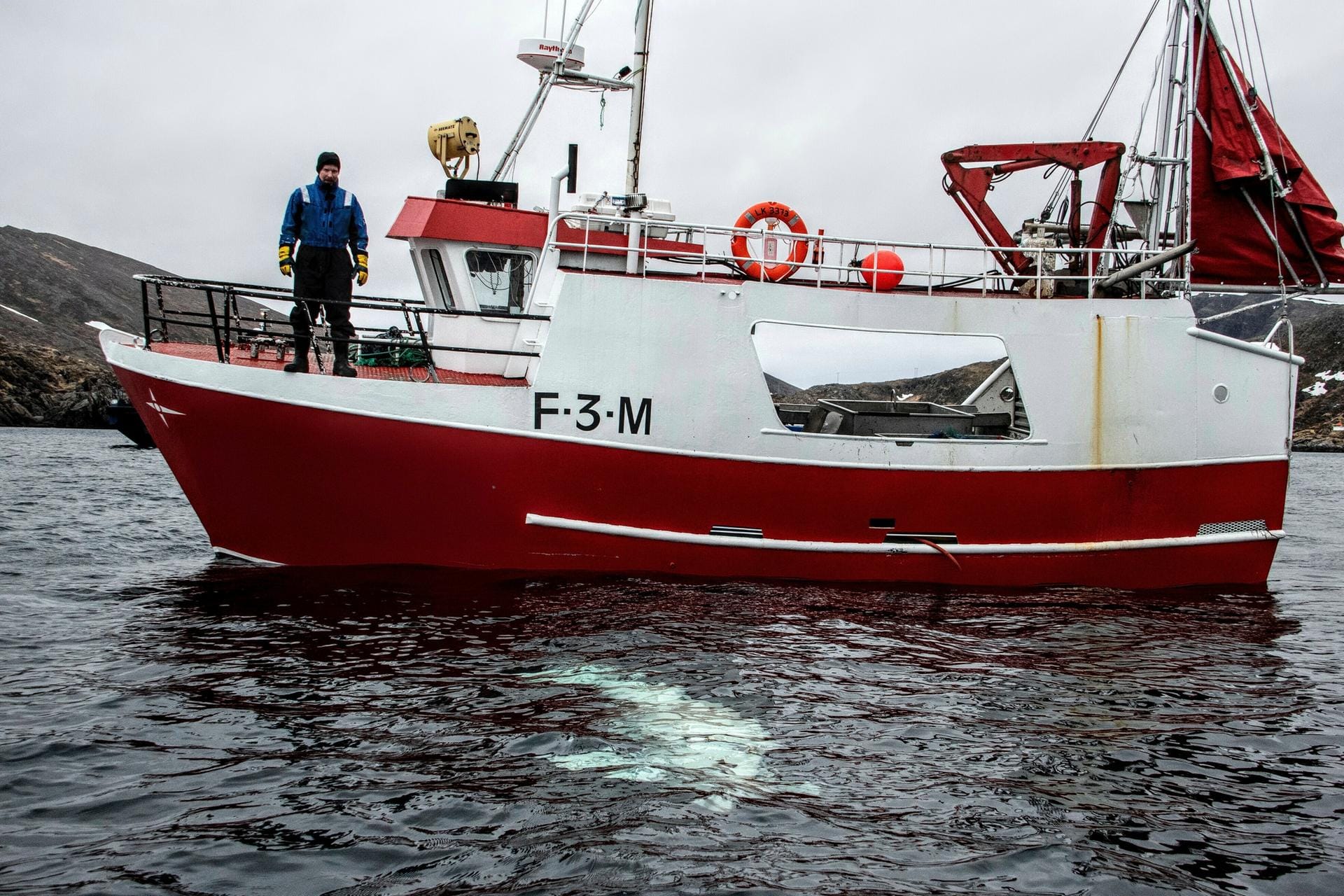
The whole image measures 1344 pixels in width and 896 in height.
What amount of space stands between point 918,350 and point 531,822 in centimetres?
753

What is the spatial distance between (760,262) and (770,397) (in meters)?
1.39

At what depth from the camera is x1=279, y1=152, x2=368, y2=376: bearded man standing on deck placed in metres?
9.40

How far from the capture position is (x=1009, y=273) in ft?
39.7

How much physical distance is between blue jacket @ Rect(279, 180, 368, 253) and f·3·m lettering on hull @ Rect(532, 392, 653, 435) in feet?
6.96

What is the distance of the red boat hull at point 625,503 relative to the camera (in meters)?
9.53

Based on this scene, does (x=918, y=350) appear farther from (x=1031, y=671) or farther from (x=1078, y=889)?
(x=1078, y=889)

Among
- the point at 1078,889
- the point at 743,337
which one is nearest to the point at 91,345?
the point at 743,337

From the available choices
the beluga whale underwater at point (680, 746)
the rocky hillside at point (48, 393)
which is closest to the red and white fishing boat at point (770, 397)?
the beluga whale underwater at point (680, 746)

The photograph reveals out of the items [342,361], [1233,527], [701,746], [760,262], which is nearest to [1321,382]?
[1233,527]

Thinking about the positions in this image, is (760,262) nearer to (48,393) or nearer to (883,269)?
(883,269)

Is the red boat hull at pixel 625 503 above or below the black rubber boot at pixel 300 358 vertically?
below

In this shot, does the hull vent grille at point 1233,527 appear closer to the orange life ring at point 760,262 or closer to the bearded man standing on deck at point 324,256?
the orange life ring at point 760,262

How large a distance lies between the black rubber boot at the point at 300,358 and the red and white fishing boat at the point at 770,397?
80 millimetres

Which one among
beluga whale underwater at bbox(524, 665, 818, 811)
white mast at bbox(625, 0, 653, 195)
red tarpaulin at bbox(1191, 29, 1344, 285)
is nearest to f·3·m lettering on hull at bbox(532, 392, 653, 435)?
white mast at bbox(625, 0, 653, 195)
